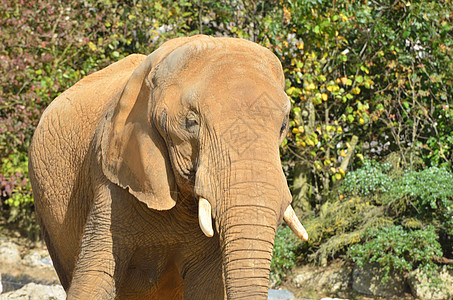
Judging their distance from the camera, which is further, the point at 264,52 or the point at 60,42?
the point at 60,42

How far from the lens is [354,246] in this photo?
8328 mm

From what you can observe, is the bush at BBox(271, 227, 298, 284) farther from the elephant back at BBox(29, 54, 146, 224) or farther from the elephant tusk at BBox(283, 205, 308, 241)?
the elephant tusk at BBox(283, 205, 308, 241)

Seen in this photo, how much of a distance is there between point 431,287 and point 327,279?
1237mm

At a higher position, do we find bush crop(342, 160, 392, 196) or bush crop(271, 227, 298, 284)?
bush crop(342, 160, 392, 196)

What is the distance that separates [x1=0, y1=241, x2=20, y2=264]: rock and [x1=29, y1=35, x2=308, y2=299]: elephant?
17.5 feet

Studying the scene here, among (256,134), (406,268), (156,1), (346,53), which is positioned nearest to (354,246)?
(406,268)

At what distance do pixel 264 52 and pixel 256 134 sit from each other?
601 mm

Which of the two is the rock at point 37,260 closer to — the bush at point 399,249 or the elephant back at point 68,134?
the bush at point 399,249

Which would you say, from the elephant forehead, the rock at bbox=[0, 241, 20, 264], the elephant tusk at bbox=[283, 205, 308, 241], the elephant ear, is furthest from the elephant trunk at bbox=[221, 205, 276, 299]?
the rock at bbox=[0, 241, 20, 264]

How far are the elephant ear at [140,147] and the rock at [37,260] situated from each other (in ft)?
20.3

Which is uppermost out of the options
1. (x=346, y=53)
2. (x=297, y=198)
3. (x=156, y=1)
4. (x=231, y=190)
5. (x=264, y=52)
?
(x=264, y=52)

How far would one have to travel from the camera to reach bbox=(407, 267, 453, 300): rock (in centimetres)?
796

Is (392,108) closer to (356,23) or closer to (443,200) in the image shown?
(356,23)

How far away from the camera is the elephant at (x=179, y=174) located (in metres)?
3.43
